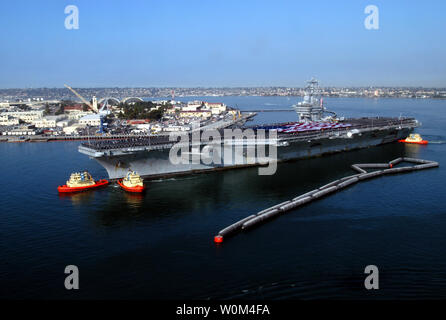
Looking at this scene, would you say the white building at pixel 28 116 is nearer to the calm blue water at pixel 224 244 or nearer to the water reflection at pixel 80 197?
the calm blue water at pixel 224 244

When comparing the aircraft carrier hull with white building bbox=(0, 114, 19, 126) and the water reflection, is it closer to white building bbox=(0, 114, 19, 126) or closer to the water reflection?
the water reflection

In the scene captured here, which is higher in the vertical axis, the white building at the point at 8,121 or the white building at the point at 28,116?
the white building at the point at 28,116

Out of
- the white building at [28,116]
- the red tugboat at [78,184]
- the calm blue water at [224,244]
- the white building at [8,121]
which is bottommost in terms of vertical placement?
the calm blue water at [224,244]

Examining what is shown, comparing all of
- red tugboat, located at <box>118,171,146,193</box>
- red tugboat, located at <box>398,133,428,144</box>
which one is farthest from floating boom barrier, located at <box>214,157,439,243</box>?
red tugboat, located at <box>398,133,428,144</box>

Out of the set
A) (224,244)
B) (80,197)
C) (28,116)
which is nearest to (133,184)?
(80,197)

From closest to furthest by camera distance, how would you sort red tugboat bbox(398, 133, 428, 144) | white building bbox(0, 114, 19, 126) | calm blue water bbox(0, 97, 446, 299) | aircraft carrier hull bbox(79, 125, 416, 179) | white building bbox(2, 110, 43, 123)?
1. calm blue water bbox(0, 97, 446, 299)
2. aircraft carrier hull bbox(79, 125, 416, 179)
3. red tugboat bbox(398, 133, 428, 144)
4. white building bbox(0, 114, 19, 126)
5. white building bbox(2, 110, 43, 123)

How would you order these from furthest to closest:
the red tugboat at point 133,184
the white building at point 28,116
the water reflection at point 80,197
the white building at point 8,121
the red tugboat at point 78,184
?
the white building at point 28,116, the white building at point 8,121, the red tugboat at point 78,184, the red tugboat at point 133,184, the water reflection at point 80,197

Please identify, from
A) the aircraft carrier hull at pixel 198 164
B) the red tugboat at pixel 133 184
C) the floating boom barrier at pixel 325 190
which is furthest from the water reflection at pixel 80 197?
the floating boom barrier at pixel 325 190

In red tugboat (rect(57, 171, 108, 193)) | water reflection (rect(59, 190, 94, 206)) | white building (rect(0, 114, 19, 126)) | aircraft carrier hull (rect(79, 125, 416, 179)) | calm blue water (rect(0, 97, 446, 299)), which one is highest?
white building (rect(0, 114, 19, 126))

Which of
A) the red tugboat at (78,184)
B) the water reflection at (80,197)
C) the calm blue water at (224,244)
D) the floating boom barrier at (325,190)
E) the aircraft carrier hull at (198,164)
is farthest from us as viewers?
the aircraft carrier hull at (198,164)
